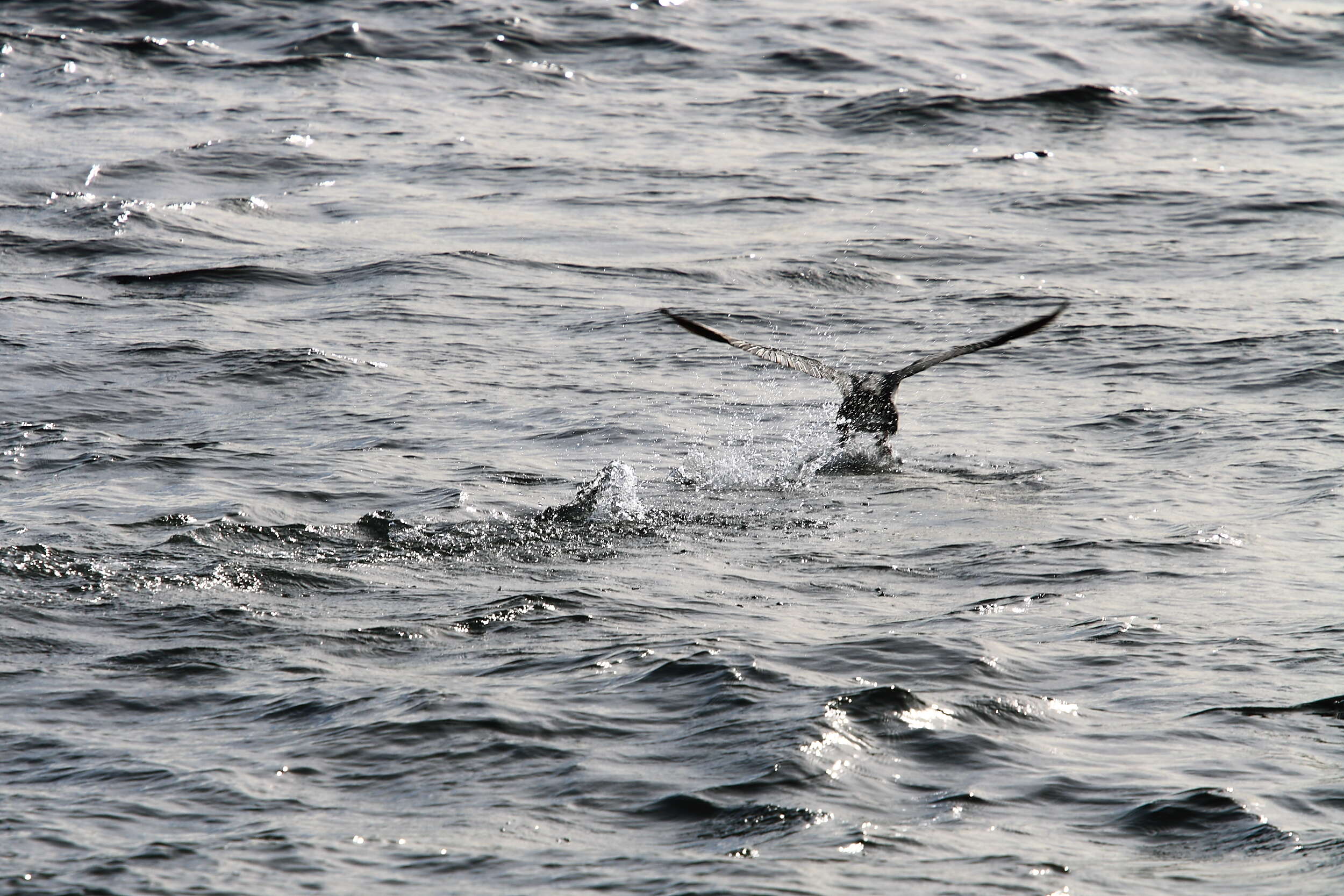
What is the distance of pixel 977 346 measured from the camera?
991cm

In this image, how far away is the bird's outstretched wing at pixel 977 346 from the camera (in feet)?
31.4

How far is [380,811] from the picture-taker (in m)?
6.06

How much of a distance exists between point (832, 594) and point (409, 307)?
7.22 meters

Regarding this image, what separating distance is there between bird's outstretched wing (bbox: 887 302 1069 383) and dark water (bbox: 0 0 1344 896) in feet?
2.26

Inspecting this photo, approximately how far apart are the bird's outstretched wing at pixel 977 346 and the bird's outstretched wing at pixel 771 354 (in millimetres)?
426

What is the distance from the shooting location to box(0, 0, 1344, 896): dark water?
606cm

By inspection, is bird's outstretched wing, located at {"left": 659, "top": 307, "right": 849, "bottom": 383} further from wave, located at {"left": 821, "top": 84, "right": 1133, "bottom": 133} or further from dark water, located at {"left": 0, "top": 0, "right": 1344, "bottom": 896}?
wave, located at {"left": 821, "top": 84, "right": 1133, "bottom": 133}

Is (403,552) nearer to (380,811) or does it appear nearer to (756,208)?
(380,811)

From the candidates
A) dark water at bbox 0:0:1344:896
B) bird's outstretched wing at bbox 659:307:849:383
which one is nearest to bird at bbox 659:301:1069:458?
bird's outstretched wing at bbox 659:307:849:383

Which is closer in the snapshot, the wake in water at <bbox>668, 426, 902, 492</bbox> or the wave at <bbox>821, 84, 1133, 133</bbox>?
the wake in water at <bbox>668, 426, 902, 492</bbox>

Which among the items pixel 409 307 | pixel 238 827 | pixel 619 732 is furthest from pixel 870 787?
A: pixel 409 307

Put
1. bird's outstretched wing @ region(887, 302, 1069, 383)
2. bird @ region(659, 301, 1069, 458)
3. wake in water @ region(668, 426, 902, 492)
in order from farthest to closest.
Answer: wake in water @ region(668, 426, 902, 492) < bird @ region(659, 301, 1069, 458) < bird's outstretched wing @ region(887, 302, 1069, 383)

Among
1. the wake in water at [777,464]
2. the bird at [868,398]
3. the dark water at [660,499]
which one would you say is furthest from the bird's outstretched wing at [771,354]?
the dark water at [660,499]

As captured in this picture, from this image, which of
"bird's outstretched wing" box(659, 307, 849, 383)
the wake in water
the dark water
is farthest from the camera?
the wake in water
